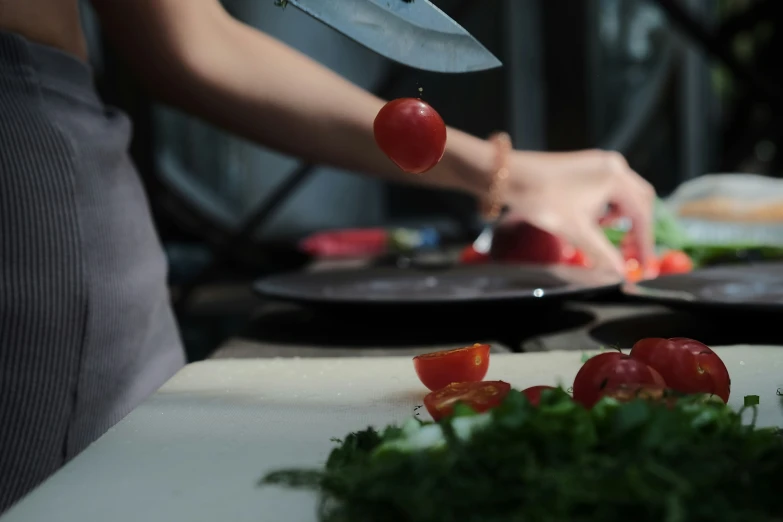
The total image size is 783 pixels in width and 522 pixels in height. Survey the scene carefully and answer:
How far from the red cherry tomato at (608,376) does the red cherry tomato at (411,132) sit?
178 mm

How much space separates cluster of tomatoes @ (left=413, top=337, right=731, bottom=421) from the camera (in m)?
0.52

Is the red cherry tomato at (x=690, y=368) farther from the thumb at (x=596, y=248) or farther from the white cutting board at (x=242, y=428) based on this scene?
the thumb at (x=596, y=248)

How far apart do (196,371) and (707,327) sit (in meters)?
0.65

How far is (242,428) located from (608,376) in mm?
277

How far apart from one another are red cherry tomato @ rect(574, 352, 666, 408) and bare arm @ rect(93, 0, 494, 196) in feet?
1.92

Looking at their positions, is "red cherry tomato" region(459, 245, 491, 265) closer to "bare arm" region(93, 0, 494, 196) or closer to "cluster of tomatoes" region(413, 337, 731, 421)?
"bare arm" region(93, 0, 494, 196)

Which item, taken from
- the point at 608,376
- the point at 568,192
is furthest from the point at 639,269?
the point at 608,376

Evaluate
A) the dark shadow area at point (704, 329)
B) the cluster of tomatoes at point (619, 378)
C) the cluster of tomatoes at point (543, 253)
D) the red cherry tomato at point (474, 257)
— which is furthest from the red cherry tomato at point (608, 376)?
the red cherry tomato at point (474, 257)

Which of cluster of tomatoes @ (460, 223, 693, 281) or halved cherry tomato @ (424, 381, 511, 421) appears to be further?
cluster of tomatoes @ (460, 223, 693, 281)

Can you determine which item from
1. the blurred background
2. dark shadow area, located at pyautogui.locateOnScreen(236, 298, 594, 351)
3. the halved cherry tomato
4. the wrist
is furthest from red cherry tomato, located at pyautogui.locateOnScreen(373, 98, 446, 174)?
the blurred background

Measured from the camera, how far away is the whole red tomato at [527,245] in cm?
153

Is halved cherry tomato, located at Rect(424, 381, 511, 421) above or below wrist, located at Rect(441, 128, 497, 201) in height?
below

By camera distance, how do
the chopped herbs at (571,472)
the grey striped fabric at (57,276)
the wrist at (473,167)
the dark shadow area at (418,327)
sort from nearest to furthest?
the chopped herbs at (571,472), the grey striped fabric at (57,276), the dark shadow area at (418,327), the wrist at (473,167)

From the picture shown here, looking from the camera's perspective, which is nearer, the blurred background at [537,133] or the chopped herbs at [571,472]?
the chopped herbs at [571,472]
